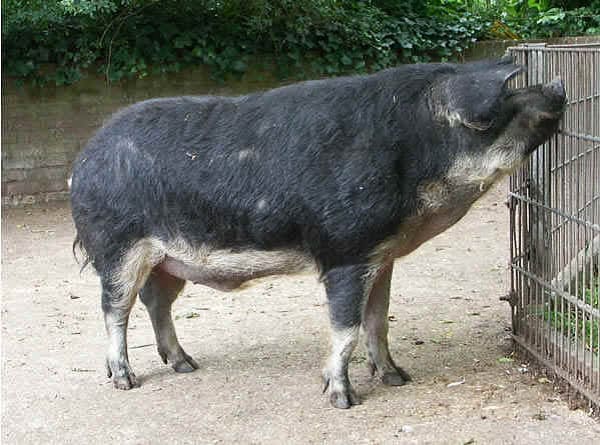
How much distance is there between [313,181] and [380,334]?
3.40 feet

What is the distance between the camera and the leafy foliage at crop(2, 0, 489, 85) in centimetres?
1173

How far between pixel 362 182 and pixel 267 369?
58.1 inches

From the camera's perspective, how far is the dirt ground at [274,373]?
4.38 m

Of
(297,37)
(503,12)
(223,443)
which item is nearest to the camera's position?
(223,443)

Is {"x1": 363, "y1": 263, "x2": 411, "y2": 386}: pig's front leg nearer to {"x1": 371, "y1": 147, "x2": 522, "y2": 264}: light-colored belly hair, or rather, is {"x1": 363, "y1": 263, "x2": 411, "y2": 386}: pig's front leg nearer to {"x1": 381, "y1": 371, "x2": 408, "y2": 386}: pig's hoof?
{"x1": 381, "y1": 371, "x2": 408, "y2": 386}: pig's hoof

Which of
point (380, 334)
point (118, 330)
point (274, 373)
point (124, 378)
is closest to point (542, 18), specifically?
point (380, 334)

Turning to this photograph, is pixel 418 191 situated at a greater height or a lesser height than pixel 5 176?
greater

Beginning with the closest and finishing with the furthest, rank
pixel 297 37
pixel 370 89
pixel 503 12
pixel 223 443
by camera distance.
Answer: pixel 223 443
pixel 370 89
pixel 297 37
pixel 503 12

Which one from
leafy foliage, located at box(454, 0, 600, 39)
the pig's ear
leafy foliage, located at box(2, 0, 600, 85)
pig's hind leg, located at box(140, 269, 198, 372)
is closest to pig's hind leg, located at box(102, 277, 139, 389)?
pig's hind leg, located at box(140, 269, 198, 372)

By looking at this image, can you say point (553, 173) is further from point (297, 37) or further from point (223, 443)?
point (297, 37)

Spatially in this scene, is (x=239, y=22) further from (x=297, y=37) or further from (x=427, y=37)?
(x=427, y=37)

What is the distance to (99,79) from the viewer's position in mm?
12180

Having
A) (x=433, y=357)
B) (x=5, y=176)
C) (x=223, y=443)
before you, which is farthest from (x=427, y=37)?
(x=223, y=443)

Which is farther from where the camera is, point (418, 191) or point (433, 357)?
point (433, 357)
